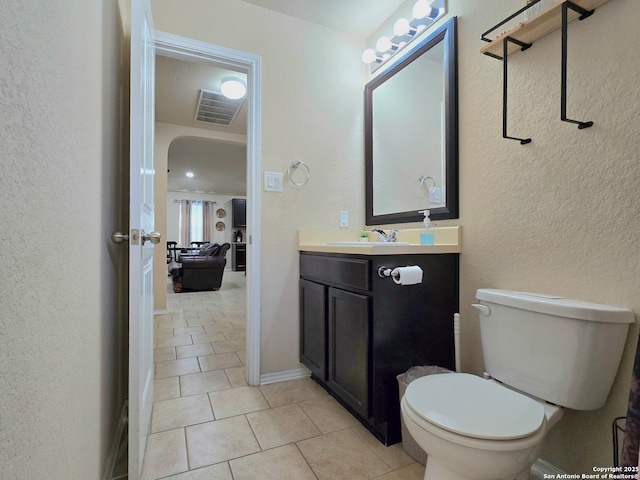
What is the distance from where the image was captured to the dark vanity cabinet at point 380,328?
1427 mm

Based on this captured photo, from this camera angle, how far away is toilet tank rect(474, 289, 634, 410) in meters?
1.01

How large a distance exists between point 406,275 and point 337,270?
446mm

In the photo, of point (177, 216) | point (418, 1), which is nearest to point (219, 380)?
point (418, 1)

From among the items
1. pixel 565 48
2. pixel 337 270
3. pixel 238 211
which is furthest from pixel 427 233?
pixel 238 211

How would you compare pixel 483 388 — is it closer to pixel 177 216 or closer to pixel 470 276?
pixel 470 276

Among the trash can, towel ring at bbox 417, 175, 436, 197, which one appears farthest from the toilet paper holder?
towel ring at bbox 417, 175, 436, 197

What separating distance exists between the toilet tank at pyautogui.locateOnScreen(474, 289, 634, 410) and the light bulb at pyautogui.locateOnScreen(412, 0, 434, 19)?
1569 mm

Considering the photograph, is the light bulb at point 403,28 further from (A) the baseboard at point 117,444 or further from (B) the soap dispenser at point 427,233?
(A) the baseboard at point 117,444

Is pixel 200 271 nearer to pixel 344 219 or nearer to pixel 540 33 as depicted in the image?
pixel 344 219

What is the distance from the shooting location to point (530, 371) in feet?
3.77

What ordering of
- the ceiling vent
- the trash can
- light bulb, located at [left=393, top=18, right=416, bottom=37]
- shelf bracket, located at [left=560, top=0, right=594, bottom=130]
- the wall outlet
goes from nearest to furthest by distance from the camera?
1. shelf bracket, located at [left=560, top=0, right=594, bottom=130]
2. the trash can
3. light bulb, located at [left=393, top=18, right=416, bottom=37]
4. the wall outlet
5. the ceiling vent

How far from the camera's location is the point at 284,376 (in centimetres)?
215

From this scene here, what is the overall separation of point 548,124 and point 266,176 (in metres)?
1.50

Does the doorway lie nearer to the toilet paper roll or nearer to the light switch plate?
the light switch plate
